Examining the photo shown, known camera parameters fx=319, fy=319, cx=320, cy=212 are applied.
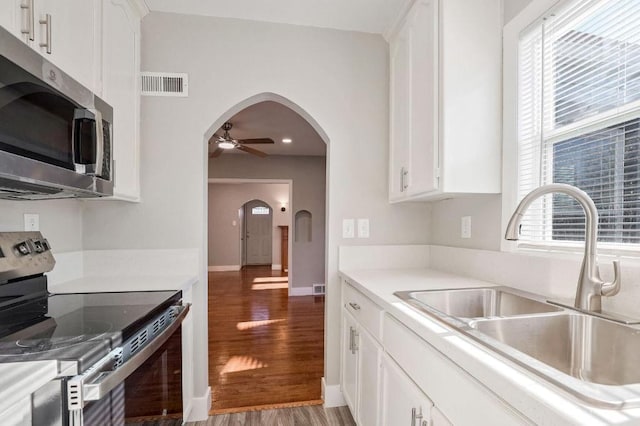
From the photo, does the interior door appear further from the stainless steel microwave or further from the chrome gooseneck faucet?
the chrome gooseneck faucet

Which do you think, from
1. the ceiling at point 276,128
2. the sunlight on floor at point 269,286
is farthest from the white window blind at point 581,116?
the sunlight on floor at point 269,286

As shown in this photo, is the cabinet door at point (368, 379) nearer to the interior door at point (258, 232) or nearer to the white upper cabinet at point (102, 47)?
the white upper cabinet at point (102, 47)

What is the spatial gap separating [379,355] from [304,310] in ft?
10.9

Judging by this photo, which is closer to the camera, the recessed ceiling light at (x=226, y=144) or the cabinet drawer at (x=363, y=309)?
the cabinet drawer at (x=363, y=309)

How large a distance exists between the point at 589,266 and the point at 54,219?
236 cm

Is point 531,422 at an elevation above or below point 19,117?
below

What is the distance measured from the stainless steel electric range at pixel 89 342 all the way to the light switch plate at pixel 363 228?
1.17 metres

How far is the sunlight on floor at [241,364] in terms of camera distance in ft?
8.69

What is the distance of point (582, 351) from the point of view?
100cm

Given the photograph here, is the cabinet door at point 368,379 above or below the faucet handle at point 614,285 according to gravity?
below

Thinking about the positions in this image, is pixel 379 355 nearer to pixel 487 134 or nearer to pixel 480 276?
pixel 480 276

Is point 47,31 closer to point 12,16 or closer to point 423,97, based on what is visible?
point 12,16

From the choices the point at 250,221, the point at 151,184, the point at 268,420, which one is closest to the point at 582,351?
the point at 268,420

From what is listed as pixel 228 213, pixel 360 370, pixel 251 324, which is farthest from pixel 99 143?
pixel 228 213
